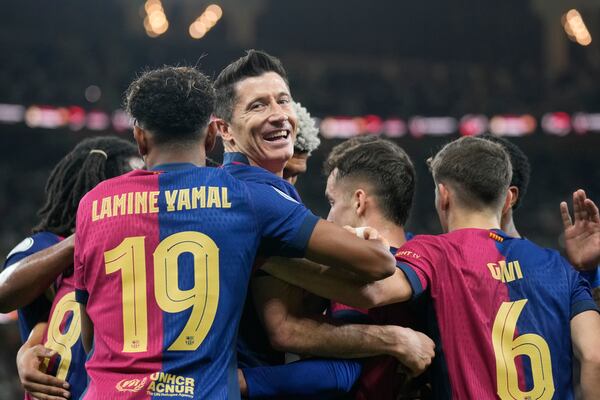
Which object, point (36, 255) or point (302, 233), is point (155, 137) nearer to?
point (302, 233)

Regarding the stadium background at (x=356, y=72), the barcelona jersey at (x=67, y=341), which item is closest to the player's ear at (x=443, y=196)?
the barcelona jersey at (x=67, y=341)

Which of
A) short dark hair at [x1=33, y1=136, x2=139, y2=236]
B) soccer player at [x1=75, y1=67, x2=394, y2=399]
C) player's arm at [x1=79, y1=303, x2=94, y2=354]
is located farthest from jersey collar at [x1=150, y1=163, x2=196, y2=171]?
short dark hair at [x1=33, y1=136, x2=139, y2=236]

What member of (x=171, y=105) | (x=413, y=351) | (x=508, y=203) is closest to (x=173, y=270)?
(x=171, y=105)

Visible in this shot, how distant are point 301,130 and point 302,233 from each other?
1.27 meters

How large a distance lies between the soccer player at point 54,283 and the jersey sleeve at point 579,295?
7.18ft

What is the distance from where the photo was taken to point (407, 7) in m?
26.7

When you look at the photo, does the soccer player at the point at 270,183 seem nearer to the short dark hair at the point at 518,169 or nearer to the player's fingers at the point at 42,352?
the player's fingers at the point at 42,352

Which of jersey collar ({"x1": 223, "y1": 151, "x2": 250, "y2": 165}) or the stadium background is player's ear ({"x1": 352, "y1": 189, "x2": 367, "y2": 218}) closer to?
jersey collar ({"x1": 223, "y1": 151, "x2": 250, "y2": 165})

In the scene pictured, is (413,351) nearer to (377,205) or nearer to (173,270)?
(377,205)

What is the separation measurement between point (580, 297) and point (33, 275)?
2406 mm

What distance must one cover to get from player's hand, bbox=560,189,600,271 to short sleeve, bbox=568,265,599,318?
0.77ft

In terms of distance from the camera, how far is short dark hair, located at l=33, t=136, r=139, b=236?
164 inches

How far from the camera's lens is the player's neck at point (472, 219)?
12.2 feet

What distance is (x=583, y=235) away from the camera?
13.0 ft
